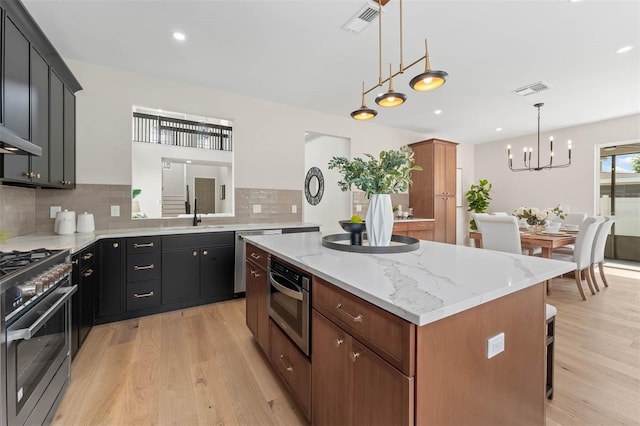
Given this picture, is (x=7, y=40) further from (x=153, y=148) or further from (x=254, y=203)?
(x=153, y=148)

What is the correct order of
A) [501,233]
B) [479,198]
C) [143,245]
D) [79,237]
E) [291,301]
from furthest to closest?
[479,198] → [501,233] → [143,245] → [79,237] → [291,301]

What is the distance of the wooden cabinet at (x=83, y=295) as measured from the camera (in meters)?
2.06

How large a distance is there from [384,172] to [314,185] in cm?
440

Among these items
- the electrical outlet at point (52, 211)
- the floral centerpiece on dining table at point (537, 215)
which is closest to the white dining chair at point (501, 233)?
the floral centerpiece on dining table at point (537, 215)

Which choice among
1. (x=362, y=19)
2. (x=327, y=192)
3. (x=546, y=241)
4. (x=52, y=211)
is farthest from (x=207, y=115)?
(x=546, y=241)

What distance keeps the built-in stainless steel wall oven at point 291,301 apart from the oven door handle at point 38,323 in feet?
3.60

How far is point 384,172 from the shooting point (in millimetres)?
1714

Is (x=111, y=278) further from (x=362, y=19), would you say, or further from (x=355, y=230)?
(x=362, y=19)

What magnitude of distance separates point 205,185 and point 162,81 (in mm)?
2196

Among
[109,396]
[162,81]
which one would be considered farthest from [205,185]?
[109,396]

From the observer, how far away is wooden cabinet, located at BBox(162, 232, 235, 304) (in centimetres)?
299

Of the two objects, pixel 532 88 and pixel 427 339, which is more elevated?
pixel 532 88

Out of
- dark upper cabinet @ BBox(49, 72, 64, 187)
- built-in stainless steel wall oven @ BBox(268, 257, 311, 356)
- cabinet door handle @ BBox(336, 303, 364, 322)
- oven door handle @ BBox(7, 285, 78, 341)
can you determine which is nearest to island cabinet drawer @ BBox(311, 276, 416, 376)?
cabinet door handle @ BBox(336, 303, 364, 322)

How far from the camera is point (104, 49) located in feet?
9.19
